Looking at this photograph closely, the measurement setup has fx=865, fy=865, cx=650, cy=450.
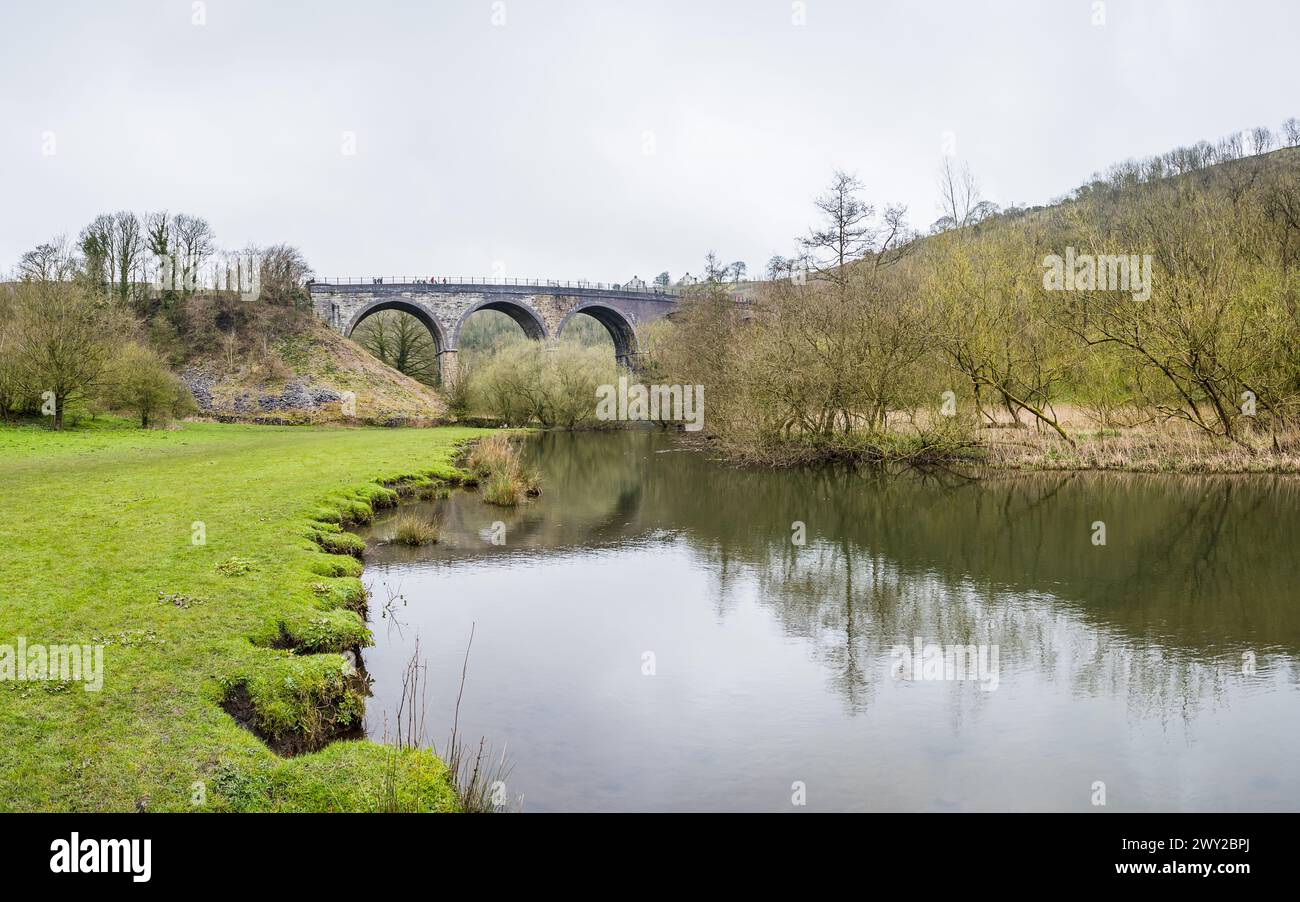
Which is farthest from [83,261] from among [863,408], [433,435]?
[863,408]

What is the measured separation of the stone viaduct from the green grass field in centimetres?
5265

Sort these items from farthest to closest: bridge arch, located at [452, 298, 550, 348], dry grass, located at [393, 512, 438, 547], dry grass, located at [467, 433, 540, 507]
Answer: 1. bridge arch, located at [452, 298, 550, 348]
2. dry grass, located at [467, 433, 540, 507]
3. dry grass, located at [393, 512, 438, 547]

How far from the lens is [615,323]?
275ft

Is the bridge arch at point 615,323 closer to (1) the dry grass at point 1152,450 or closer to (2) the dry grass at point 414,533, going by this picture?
(1) the dry grass at point 1152,450

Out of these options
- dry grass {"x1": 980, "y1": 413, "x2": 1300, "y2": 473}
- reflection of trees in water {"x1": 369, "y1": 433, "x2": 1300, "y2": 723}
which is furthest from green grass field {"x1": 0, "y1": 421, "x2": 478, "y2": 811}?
dry grass {"x1": 980, "y1": 413, "x2": 1300, "y2": 473}

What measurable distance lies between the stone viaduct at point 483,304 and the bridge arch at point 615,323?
0.29ft

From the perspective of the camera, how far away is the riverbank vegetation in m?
25.9

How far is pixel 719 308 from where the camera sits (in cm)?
4466

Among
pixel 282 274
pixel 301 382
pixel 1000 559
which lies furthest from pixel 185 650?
pixel 282 274

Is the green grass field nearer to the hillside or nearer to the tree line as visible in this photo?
the tree line

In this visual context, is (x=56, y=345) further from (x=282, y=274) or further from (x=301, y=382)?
(x=282, y=274)

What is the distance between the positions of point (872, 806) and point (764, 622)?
514cm

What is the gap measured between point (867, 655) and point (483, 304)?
6916cm
